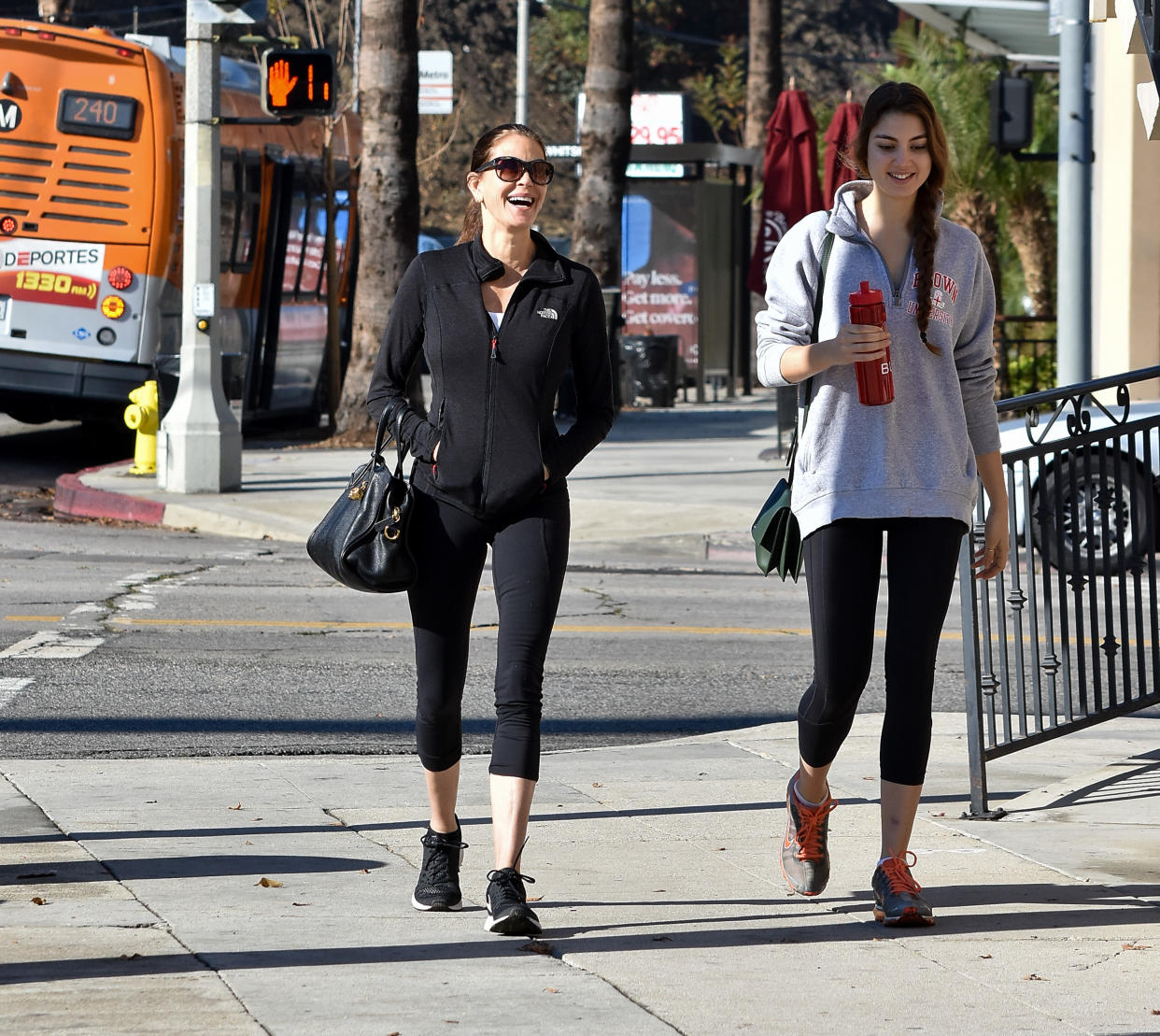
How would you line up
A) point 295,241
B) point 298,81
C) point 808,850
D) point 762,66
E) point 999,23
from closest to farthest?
point 808,850
point 298,81
point 295,241
point 999,23
point 762,66

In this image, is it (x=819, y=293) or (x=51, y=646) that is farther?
(x=51, y=646)

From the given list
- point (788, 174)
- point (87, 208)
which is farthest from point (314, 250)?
point (788, 174)

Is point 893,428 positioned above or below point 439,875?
above

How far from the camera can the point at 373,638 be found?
10.0 meters

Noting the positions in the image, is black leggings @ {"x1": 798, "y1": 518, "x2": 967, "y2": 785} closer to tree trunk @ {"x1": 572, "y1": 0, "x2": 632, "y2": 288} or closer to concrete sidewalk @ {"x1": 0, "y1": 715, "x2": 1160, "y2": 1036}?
concrete sidewalk @ {"x1": 0, "y1": 715, "x2": 1160, "y2": 1036}

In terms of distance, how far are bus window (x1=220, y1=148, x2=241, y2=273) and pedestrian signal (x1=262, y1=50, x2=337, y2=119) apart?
5346mm

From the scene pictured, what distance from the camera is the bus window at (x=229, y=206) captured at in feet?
66.0

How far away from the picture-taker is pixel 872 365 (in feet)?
15.4

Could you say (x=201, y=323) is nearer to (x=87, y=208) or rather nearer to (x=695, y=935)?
(x=87, y=208)

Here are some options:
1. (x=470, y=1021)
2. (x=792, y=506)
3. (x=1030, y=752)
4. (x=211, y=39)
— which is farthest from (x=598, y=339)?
(x=211, y=39)

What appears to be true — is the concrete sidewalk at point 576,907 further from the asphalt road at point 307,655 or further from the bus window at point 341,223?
the bus window at point 341,223

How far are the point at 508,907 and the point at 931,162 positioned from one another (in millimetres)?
2031

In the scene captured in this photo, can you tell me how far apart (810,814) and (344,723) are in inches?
126

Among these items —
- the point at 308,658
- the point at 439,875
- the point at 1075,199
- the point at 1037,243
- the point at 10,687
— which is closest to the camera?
the point at 439,875
